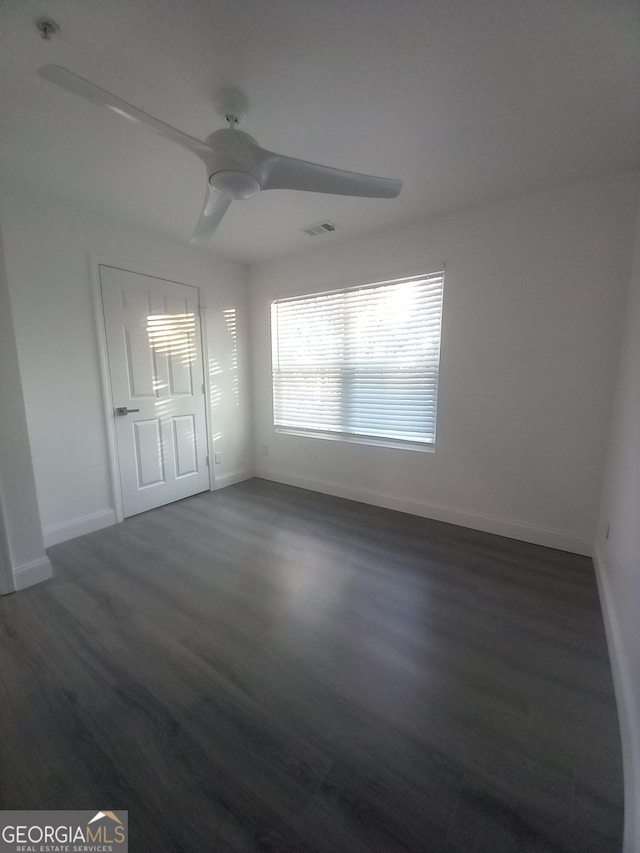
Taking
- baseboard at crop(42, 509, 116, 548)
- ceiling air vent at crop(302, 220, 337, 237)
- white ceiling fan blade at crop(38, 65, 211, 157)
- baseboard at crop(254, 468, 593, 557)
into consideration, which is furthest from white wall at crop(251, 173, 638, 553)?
baseboard at crop(42, 509, 116, 548)

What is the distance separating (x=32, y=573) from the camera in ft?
6.53

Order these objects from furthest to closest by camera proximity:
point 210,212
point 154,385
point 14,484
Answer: point 154,385, point 14,484, point 210,212

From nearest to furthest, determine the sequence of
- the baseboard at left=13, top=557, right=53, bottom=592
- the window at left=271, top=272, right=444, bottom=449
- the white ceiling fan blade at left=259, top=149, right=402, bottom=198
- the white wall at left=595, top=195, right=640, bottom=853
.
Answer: the white wall at left=595, top=195, right=640, bottom=853 → the white ceiling fan blade at left=259, top=149, right=402, bottom=198 → the baseboard at left=13, top=557, right=53, bottom=592 → the window at left=271, top=272, right=444, bottom=449

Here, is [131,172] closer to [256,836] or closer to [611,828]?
[256,836]

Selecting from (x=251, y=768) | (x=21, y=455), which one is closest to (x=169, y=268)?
(x=21, y=455)

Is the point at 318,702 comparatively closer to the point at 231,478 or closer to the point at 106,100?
the point at 106,100

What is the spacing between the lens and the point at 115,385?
108 inches

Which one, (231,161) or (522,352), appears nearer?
(231,161)

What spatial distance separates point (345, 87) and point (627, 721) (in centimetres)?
267

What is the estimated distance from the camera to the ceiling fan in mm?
1192

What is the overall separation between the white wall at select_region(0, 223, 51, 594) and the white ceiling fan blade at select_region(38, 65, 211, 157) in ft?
4.05

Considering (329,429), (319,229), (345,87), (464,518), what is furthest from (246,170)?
(464,518)

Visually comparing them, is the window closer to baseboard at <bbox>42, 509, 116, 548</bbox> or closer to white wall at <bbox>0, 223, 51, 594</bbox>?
baseboard at <bbox>42, 509, 116, 548</bbox>

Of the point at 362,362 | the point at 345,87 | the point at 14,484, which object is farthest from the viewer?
the point at 362,362
